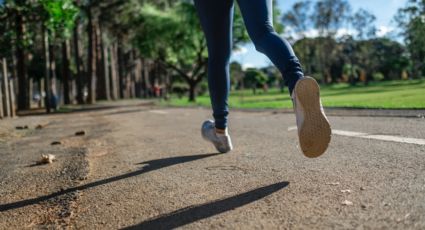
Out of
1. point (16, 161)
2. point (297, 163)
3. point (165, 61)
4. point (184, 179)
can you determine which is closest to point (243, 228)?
point (184, 179)

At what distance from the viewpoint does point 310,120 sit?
7.50ft

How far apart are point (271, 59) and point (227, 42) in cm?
93

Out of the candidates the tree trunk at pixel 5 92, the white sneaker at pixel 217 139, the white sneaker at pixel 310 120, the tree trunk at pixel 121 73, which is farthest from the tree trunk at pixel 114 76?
the white sneaker at pixel 310 120

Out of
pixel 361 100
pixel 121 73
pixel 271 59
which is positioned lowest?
pixel 361 100

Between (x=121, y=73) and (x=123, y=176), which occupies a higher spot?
(x=121, y=73)

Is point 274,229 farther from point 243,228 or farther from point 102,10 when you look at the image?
point 102,10

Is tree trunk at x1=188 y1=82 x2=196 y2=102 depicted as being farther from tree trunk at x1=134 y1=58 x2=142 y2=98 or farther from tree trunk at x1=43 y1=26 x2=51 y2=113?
tree trunk at x1=134 y1=58 x2=142 y2=98

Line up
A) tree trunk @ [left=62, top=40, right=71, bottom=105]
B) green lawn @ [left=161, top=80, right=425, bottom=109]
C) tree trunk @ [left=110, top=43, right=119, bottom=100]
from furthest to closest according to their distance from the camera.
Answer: tree trunk @ [left=110, top=43, right=119, bottom=100] → tree trunk @ [left=62, top=40, right=71, bottom=105] → green lawn @ [left=161, top=80, right=425, bottom=109]

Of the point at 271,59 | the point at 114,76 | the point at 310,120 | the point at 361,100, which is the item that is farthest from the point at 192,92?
the point at 310,120

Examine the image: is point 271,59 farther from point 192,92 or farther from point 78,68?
point 78,68

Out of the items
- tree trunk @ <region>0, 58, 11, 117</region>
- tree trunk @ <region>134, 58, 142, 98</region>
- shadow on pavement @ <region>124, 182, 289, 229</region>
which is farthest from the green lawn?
tree trunk @ <region>134, 58, 142, 98</region>

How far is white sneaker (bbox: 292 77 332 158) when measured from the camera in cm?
228

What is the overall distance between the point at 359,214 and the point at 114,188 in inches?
53.7

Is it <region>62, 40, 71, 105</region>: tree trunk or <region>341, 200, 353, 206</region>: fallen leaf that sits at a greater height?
<region>62, 40, 71, 105</region>: tree trunk
